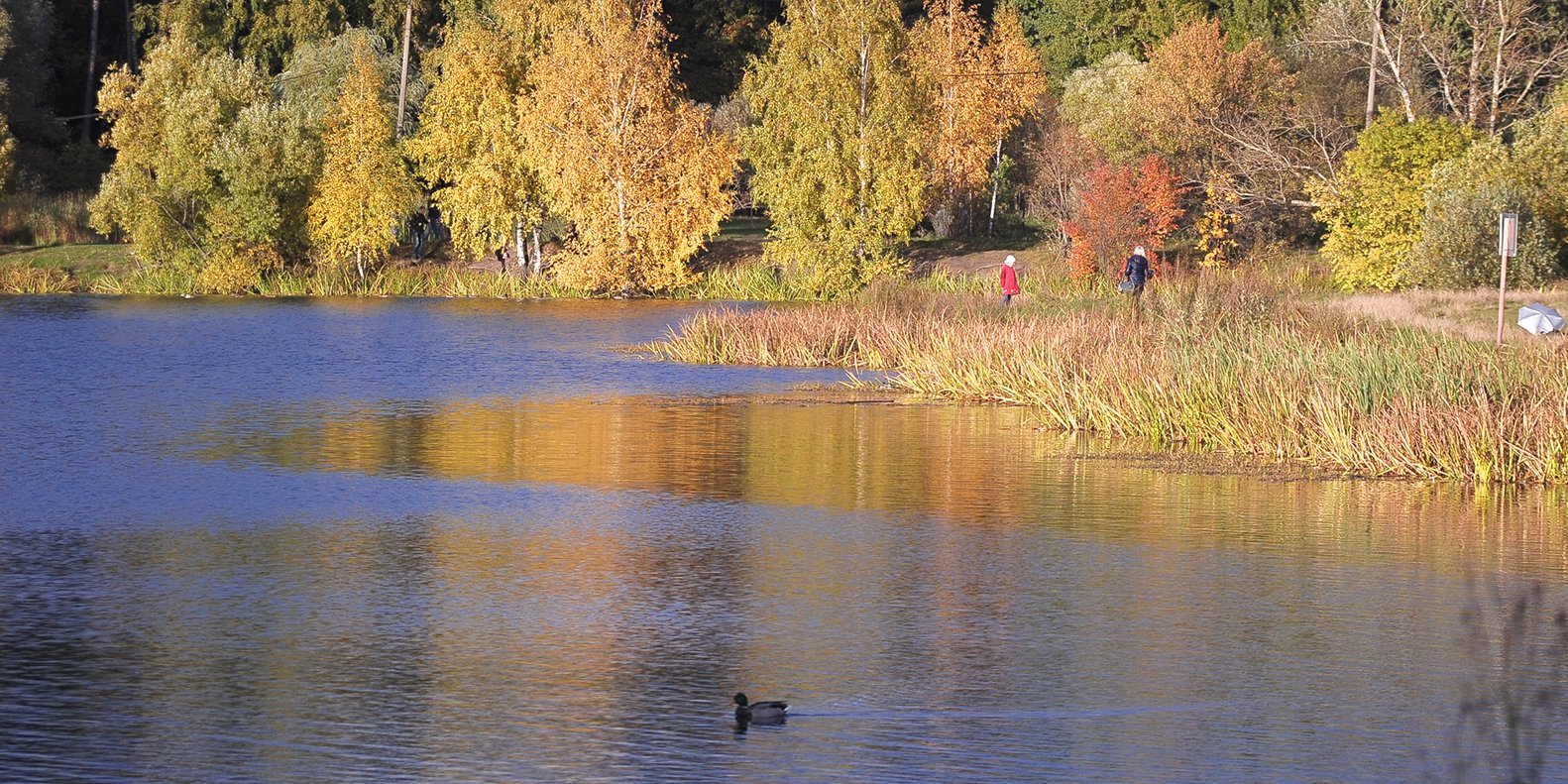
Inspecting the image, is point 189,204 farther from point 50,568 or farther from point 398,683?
point 398,683

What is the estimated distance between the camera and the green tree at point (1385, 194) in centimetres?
4603

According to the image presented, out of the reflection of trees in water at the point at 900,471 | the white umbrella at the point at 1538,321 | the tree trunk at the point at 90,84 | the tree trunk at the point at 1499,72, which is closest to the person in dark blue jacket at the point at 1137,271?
the white umbrella at the point at 1538,321

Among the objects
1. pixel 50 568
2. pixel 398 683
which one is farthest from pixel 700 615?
pixel 50 568

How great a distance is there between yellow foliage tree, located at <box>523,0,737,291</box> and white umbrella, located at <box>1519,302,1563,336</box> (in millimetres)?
→ 32640

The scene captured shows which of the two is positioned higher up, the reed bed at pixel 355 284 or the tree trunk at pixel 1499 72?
the tree trunk at pixel 1499 72

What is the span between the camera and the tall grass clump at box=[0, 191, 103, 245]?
61906 mm

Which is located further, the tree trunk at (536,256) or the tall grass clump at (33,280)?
the tree trunk at (536,256)

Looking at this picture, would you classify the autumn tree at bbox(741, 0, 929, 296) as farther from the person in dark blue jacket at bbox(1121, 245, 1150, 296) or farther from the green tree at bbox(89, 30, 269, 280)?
the person in dark blue jacket at bbox(1121, 245, 1150, 296)

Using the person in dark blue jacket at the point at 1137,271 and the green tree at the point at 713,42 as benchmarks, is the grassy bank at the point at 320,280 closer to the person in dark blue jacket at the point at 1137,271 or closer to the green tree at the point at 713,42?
→ the green tree at the point at 713,42

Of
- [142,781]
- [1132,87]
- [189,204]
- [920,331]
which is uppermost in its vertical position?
[1132,87]

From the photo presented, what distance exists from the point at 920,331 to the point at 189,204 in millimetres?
35872

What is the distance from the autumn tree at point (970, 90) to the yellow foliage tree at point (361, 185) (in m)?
18.0

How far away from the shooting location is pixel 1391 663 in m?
11.5

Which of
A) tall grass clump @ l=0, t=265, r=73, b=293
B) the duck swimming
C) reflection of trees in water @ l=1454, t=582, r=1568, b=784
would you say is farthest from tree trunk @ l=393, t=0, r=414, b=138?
the duck swimming
